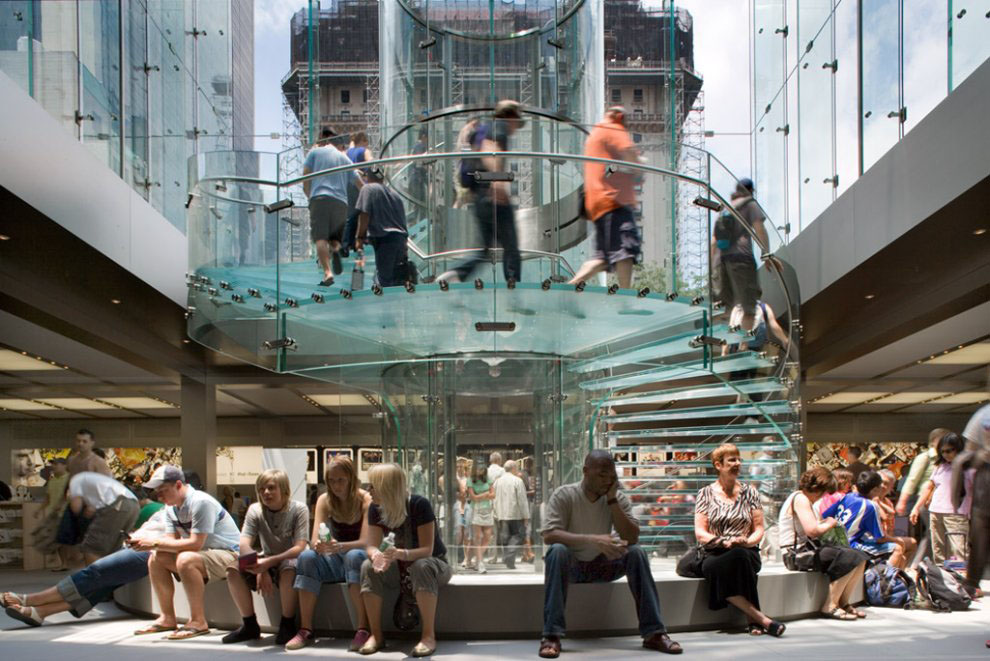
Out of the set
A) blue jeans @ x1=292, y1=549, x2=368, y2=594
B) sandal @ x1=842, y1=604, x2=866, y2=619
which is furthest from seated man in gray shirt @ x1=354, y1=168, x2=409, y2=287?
sandal @ x1=842, y1=604, x2=866, y2=619

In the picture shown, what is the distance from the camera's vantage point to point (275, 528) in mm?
5531

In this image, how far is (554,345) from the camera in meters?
7.63

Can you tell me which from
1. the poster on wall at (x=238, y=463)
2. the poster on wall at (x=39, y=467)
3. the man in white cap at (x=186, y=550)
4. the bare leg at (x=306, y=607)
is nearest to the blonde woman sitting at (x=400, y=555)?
the bare leg at (x=306, y=607)

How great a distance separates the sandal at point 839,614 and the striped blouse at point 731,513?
970 millimetres

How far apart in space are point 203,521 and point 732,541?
3.02 m

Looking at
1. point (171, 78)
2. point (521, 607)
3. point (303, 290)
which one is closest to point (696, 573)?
point (521, 607)

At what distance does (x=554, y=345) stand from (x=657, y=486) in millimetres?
2189

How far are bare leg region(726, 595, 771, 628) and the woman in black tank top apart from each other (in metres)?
2.05

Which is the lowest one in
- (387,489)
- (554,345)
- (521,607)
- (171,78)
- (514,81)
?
(521,607)

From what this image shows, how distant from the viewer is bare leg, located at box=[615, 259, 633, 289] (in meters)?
6.48

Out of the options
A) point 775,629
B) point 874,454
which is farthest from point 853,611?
point 874,454

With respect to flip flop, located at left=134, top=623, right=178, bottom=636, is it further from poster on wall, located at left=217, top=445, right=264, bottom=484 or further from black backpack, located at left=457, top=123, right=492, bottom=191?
poster on wall, located at left=217, top=445, right=264, bottom=484

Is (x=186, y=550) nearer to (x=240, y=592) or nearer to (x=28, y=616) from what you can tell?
(x=240, y=592)

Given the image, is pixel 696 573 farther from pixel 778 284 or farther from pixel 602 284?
pixel 778 284
